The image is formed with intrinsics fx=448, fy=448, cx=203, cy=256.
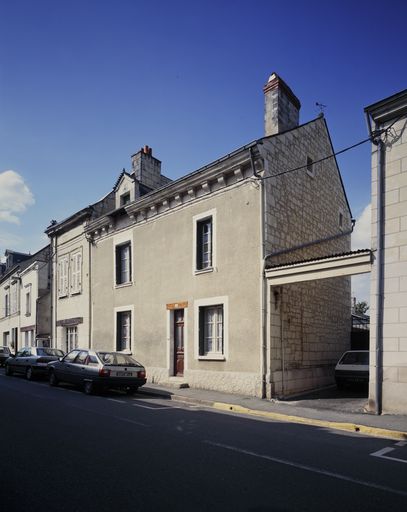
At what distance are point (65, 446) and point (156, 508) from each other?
2818 millimetres

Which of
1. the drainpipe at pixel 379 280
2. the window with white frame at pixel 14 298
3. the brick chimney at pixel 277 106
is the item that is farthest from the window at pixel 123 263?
the window with white frame at pixel 14 298

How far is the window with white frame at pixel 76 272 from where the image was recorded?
70.7 ft

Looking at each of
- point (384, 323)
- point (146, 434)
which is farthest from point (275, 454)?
point (384, 323)

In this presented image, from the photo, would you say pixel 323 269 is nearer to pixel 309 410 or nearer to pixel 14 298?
pixel 309 410

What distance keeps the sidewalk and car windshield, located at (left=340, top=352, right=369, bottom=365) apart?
219 cm

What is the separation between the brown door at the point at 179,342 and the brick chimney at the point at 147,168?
754cm

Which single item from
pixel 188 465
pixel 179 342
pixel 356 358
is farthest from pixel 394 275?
pixel 179 342

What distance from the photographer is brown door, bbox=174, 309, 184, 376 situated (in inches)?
603

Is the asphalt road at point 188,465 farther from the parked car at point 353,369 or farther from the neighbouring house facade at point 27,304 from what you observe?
the neighbouring house facade at point 27,304

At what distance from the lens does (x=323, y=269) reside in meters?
11.5

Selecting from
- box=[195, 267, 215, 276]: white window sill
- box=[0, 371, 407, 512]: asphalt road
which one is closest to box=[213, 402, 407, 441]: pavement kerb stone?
box=[0, 371, 407, 512]: asphalt road

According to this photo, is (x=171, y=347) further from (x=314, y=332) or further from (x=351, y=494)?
(x=351, y=494)

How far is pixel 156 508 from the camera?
4.17 m

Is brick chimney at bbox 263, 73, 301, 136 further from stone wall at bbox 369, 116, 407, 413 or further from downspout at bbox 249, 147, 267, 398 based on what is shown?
stone wall at bbox 369, 116, 407, 413
